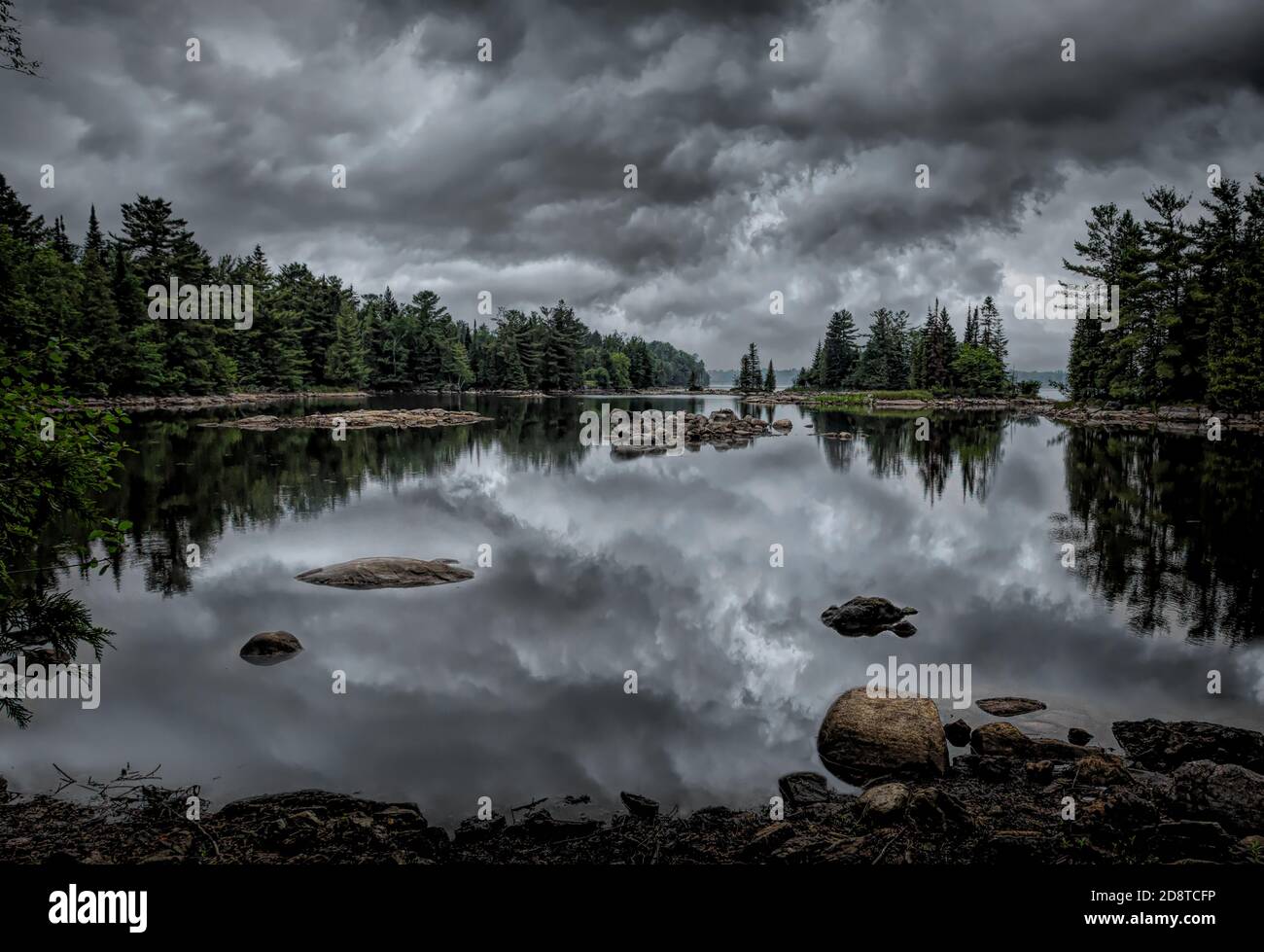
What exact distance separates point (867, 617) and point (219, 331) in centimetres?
8788

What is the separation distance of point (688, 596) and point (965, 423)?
6358 cm

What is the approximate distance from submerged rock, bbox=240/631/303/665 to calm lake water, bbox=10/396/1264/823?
0.90 feet

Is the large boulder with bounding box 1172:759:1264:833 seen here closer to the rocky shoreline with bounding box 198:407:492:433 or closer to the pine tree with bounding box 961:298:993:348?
the rocky shoreline with bounding box 198:407:492:433

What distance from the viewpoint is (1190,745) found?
845cm

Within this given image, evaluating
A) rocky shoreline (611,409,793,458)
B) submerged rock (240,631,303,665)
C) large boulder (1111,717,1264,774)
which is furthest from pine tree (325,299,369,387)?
large boulder (1111,717,1264,774)

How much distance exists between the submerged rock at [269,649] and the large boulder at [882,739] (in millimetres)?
8663

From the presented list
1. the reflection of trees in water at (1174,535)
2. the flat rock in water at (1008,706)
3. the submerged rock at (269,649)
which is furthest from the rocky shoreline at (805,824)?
the reflection of trees in water at (1174,535)

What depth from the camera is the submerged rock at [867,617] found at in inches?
533

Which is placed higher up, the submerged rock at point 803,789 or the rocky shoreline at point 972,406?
the rocky shoreline at point 972,406

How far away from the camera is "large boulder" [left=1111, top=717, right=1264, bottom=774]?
8.28m

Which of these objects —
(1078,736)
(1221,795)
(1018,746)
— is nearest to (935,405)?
Result: (1078,736)

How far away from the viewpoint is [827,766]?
27.7 feet

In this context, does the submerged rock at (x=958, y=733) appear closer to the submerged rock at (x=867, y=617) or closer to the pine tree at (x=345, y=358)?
the submerged rock at (x=867, y=617)

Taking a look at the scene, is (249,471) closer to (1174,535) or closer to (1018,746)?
(1018,746)
